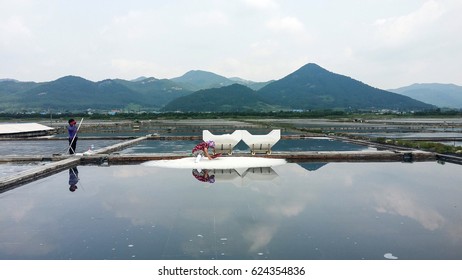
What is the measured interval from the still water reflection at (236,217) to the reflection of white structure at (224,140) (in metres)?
3.68

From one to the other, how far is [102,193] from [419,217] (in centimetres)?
769

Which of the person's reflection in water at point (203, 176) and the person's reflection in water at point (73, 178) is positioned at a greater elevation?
the person's reflection in water at point (203, 176)

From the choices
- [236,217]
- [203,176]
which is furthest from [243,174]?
[236,217]

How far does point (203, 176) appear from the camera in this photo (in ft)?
39.9

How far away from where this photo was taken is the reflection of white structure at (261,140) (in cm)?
1655

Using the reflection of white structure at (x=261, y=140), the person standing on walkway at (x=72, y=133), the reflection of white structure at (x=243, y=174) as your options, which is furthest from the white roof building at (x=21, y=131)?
the reflection of white structure at (x=243, y=174)

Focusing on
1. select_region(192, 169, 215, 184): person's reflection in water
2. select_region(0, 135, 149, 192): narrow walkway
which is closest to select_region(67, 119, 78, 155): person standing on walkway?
select_region(0, 135, 149, 192): narrow walkway

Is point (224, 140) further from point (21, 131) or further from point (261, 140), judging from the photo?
point (21, 131)

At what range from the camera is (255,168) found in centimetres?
1371

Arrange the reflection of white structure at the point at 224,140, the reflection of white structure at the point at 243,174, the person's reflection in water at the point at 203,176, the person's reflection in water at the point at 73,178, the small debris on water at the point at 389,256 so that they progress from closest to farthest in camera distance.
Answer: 1. the small debris on water at the point at 389,256
2. the person's reflection in water at the point at 73,178
3. the person's reflection in water at the point at 203,176
4. the reflection of white structure at the point at 243,174
5. the reflection of white structure at the point at 224,140

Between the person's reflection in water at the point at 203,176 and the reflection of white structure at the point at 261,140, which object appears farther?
the reflection of white structure at the point at 261,140

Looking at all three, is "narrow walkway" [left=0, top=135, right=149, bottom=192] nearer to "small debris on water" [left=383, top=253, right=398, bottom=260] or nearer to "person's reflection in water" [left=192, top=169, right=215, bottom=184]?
"person's reflection in water" [left=192, top=169, right=215, bottom=184]

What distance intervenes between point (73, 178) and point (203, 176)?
14.2ft

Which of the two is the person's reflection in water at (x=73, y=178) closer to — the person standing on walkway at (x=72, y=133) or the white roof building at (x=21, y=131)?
the person standing on walkway at (x=72, y=133)
